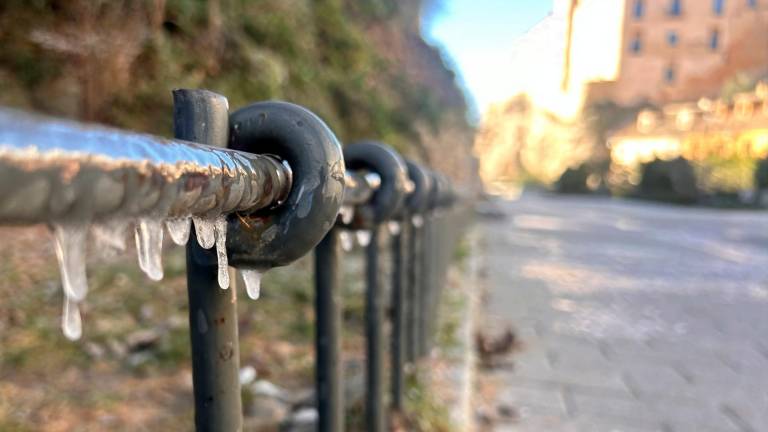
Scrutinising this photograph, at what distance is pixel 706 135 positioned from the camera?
36875 mm

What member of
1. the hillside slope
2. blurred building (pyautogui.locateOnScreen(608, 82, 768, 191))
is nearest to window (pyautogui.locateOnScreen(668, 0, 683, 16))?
blurred building (pyautogui.locateOnScreen(608, 82, 768, 191))

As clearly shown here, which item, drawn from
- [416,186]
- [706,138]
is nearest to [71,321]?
[416,186]

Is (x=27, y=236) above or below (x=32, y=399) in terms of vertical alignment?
above

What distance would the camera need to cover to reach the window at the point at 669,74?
48.7 meters

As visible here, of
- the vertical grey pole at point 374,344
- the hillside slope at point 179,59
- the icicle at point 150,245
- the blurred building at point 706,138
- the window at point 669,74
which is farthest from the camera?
the window at point 669,74

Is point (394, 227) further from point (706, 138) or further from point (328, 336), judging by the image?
point (706, 138)

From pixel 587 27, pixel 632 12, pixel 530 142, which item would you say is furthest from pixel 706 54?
pixel 530 142

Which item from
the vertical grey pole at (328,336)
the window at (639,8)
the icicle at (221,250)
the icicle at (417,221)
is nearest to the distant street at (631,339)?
the icicle at (417,221)

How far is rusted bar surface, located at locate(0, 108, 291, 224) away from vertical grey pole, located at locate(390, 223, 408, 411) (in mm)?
1617

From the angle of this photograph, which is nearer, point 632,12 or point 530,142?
point 632,12

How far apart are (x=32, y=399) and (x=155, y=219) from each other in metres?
2.06

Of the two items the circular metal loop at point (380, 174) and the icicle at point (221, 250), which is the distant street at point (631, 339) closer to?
the circular metal loop at point (380, 174)

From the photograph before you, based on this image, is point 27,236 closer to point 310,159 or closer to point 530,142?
point 310,159

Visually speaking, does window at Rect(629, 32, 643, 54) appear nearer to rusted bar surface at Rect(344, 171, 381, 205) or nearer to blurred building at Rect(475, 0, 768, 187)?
blurred building at Rect(475, 0, 768, 187)
